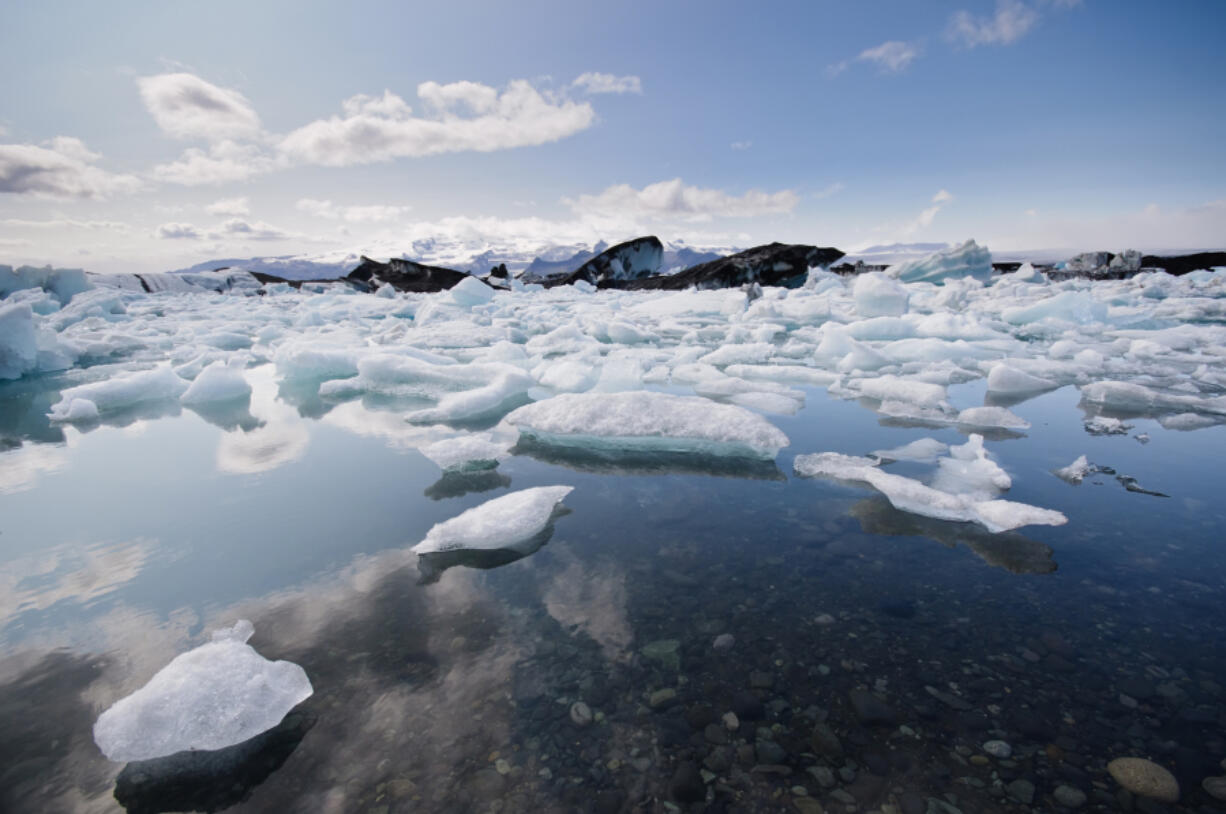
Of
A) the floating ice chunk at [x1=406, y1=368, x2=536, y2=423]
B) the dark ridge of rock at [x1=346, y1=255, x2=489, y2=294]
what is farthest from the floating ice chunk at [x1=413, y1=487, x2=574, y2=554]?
the dark ridge of rock at [x1=346, y1=255, x2=489, y2=294]

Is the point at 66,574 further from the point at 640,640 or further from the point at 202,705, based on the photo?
the point at 640,640

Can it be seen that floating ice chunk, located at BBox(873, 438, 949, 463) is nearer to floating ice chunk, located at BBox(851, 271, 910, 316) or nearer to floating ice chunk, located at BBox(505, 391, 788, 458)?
floating ice chunk, located at BBox(505, 391, 788, 458)

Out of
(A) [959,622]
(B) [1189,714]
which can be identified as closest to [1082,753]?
(B) [1189,714]

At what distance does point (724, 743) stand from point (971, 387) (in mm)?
5228

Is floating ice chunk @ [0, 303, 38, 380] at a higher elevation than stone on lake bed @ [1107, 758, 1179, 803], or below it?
higher

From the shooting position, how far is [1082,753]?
1.18m

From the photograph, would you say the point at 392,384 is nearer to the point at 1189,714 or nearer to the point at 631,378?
the point at 631,378

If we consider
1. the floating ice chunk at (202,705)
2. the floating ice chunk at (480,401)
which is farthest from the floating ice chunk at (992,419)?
the floating ice chunk at (202,705)

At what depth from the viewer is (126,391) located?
5.14 meters

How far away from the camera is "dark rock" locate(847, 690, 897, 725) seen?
1282 mm

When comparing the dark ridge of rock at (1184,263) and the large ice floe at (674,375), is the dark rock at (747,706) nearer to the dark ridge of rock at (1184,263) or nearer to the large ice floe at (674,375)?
the large ice floe at (674,375)

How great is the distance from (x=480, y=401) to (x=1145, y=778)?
397 cm

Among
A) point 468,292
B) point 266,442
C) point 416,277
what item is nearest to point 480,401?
point 266,442

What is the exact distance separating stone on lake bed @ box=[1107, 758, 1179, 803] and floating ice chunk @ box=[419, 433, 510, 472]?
2665 mm
